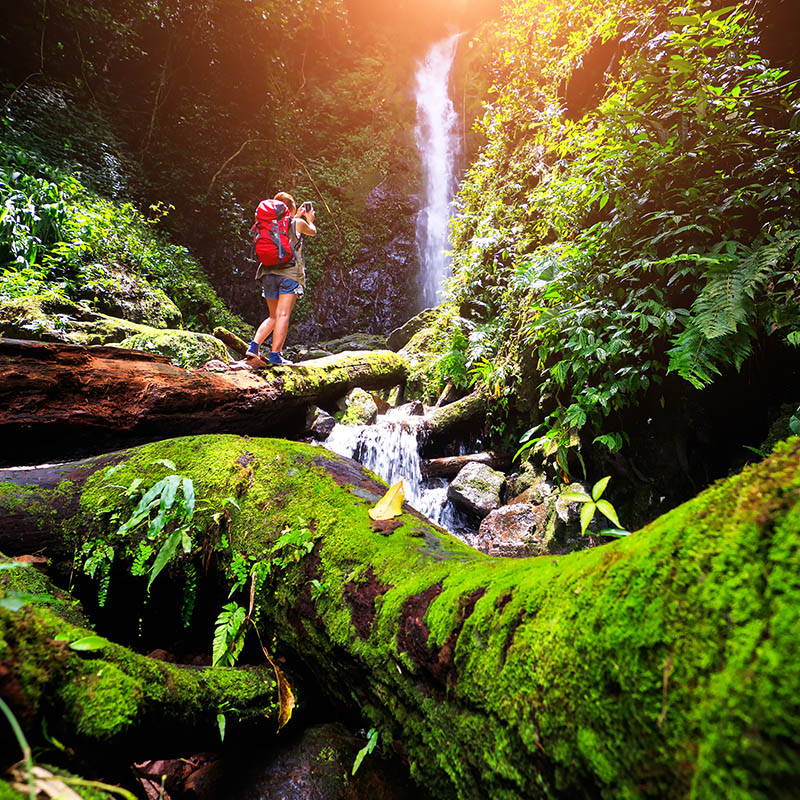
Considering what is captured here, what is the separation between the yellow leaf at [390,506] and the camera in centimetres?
189

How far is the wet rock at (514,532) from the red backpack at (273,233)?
14.9 feet

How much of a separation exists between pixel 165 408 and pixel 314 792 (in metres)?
3.43

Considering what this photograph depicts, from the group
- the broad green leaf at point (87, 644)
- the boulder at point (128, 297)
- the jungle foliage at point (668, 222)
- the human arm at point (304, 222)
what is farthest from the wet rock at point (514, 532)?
the boulder at point (128, 297)

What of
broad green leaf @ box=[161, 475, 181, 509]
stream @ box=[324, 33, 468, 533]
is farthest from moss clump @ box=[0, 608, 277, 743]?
stream @ box=[324, 33, 468, 533]

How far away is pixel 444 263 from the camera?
15633 mm

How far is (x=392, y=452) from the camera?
6.58 metres

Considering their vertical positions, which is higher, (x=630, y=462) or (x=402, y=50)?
(x=402, y=50)

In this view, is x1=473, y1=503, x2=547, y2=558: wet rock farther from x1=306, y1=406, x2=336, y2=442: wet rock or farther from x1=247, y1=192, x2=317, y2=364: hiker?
x1=247, y1=192, x2=317, y2=364: hiker

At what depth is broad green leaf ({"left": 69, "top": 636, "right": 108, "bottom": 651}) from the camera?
1021mm

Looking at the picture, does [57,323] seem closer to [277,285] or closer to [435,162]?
[277,285]

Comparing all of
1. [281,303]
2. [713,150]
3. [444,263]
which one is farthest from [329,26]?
[713,150]

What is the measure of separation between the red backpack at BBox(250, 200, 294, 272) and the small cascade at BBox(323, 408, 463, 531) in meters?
2.99

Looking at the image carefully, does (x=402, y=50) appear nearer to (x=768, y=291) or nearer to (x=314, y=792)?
(x=768, y=291)

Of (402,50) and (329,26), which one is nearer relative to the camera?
(329,26)
